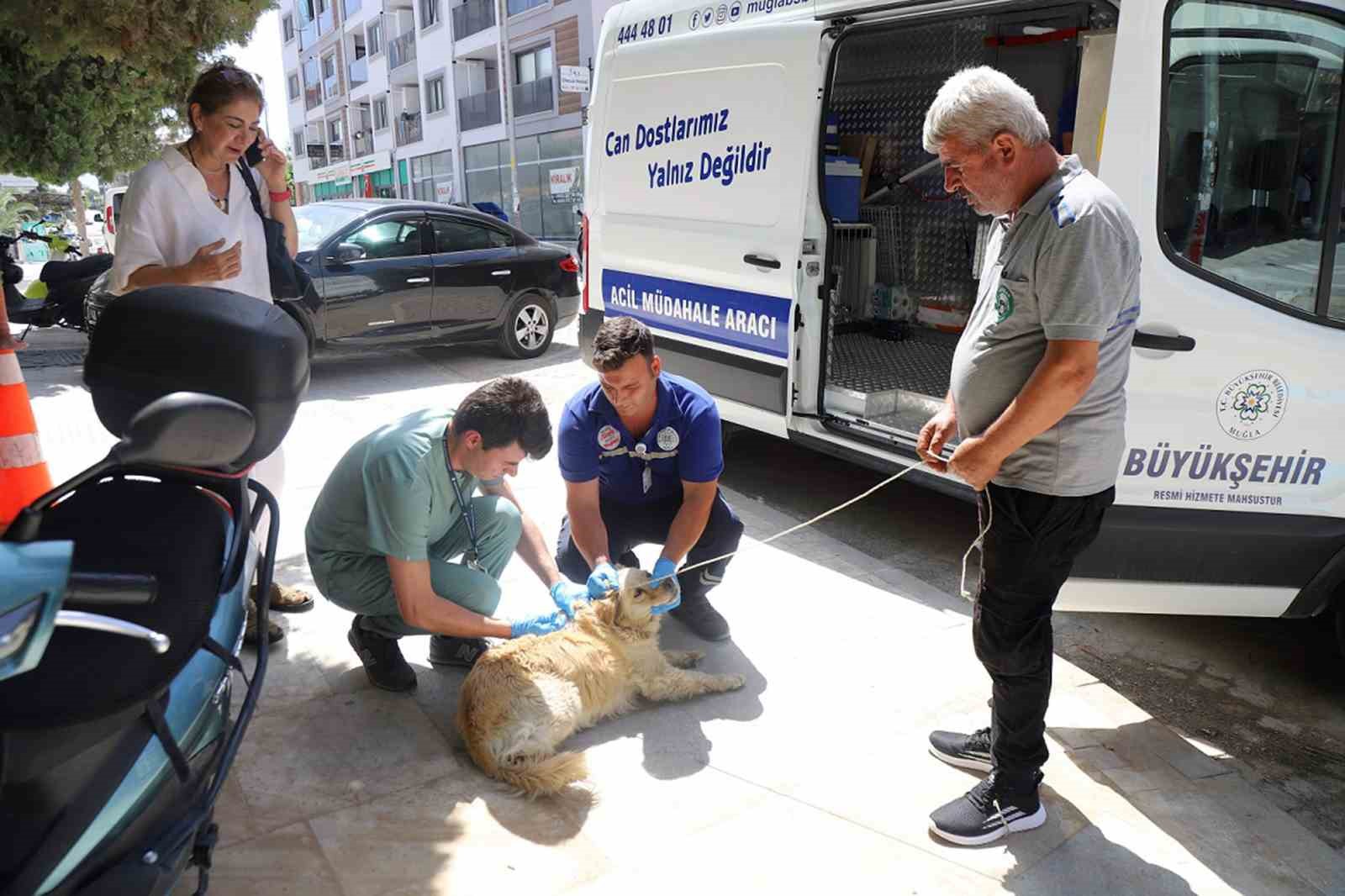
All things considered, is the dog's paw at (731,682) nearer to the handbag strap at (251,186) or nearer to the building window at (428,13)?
the handbag strap at (251,186)

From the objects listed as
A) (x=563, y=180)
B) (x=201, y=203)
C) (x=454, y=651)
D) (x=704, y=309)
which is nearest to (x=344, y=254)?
(x=704, y=309)

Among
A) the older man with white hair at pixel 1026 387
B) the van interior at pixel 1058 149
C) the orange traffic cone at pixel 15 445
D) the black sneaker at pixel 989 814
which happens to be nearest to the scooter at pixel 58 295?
the orange traffic cone at pixel 15 445

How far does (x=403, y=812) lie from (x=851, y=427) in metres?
2.74

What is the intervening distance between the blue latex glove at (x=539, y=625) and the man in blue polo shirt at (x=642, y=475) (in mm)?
168

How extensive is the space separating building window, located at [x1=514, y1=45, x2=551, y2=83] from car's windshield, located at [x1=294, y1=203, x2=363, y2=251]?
70.6 feet

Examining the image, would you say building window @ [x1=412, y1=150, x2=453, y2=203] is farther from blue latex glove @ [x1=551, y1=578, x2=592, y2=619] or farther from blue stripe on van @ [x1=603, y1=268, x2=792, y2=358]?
blue latex glove @ [x1=551, y1=578, x2=592, y2=619]

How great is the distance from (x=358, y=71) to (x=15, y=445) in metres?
46.4

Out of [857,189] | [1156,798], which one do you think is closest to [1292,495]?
[1156,798]

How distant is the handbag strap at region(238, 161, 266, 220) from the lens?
3248mm

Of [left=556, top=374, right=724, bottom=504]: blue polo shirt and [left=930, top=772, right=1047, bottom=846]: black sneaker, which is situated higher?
[left=556, top=374, right=724, bottom=504]: blue polo shirt

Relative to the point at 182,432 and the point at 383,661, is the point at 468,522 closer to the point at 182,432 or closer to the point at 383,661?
the point at 383,661

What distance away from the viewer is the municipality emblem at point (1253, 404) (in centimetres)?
292

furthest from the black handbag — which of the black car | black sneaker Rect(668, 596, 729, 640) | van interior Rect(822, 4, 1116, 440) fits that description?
the black car

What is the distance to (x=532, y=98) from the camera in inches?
1134
